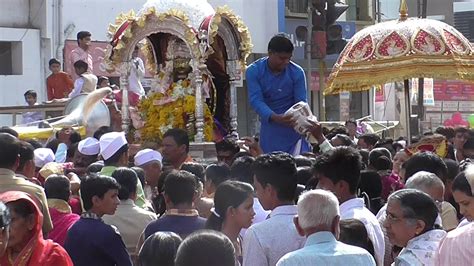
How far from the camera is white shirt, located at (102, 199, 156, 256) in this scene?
805 cm

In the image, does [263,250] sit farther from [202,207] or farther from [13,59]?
[13,59]

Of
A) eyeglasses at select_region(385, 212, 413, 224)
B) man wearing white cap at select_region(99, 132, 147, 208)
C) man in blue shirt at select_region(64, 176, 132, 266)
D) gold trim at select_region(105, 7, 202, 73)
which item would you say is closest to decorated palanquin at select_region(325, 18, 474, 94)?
gold trim at select_region(105, 7, 202, 73)

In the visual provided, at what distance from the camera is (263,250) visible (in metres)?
6.29

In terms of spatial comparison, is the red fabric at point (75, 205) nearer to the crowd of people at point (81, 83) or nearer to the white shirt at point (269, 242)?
the white shirt at point (269, 242)

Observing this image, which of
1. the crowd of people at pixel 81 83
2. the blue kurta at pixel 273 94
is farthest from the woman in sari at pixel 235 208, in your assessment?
the crowd of people at pixel 81 83

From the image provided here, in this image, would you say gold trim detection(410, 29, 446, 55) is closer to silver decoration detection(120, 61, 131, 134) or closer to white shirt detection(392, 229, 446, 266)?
silver decoration detection(120, 61, 131, 134)

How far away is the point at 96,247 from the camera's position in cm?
718

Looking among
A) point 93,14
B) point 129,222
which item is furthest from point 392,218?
point 93,14

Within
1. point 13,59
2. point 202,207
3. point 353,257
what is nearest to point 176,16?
point 202,207

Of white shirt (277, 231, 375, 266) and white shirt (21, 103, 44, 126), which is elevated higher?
white shirt (21, 103, 44, 126)

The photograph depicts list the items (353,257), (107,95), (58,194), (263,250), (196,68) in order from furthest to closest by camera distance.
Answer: (107,95), (196,68), (58,194), (263,250), (353,257)

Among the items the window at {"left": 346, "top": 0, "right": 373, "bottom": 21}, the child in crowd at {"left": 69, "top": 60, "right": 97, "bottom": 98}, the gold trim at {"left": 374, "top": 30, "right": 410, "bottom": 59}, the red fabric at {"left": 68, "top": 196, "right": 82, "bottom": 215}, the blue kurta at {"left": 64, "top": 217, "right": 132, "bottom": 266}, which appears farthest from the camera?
the window at {"left": 346, "top": 0, "right": 373, "bottom": 21}

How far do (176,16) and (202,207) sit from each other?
5.77 metres

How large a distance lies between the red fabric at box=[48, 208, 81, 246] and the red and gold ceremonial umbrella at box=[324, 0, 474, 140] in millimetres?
7030
